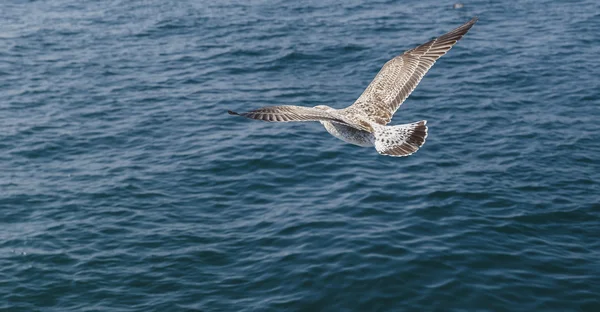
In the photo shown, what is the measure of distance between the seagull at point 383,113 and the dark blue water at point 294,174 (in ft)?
16.5

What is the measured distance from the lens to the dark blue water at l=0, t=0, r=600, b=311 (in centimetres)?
1777

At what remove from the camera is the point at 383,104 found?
14.0 m

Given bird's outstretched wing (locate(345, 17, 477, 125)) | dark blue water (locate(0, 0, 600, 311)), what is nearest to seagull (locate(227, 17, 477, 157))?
bird's outstretched wing (locate(345, 17, 477, 125))

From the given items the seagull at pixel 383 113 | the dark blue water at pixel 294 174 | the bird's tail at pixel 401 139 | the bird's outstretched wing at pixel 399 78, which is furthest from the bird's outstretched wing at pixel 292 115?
the dark blue water at pixel 294 174

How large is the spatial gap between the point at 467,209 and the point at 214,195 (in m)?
6.94

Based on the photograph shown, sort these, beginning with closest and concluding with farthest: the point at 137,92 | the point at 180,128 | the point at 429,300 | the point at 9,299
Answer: the point at 429,300 → the point at 9,299 → the point at 180,128 → the point at 137,92

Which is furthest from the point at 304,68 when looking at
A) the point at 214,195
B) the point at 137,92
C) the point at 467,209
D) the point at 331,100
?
the point at 467,209

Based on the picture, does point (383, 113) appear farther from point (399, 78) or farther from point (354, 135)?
point (399, 78)

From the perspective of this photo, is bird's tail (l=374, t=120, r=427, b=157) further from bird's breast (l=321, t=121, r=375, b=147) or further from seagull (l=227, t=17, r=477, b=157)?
bird's breast (l=321, t=121, r=375, b=147)

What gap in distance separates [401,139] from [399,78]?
2.97m

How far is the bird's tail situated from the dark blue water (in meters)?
5.76

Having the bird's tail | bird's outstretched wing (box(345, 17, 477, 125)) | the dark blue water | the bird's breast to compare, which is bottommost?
the dark blue water

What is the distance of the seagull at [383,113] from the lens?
11.5 m

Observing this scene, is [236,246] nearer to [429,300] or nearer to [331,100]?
[429,300]
